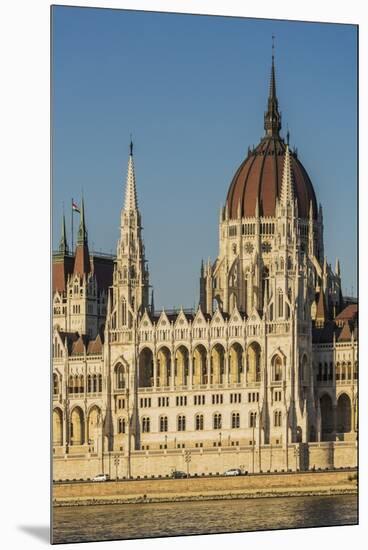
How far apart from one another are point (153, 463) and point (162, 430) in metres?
1.14

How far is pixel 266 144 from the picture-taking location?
29.6 m

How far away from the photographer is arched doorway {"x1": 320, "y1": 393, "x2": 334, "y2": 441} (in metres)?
30.9

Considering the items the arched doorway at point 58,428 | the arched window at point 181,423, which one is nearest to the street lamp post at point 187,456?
the arched window at point 181,423

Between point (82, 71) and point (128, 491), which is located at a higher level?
point (82, 71)

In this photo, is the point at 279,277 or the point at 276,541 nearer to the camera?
the point at 276,541

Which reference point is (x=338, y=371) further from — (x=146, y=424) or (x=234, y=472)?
(x=146, y=424)

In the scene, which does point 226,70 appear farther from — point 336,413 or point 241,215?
point 336,413

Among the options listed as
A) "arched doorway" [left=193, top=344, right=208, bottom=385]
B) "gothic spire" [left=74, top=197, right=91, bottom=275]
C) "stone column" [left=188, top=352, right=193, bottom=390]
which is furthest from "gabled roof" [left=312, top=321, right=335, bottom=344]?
"gothic spire" [left=74, top=197, right=91, bottom=275]

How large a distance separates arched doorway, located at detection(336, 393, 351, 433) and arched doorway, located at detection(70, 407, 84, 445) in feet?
11.7

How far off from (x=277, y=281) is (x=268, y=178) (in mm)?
1516

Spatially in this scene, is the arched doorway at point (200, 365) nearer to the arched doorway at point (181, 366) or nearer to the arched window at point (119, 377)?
the arched doorway at point (181, 366)

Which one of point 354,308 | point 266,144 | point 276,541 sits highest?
point 266,144

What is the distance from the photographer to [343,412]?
3112 cm

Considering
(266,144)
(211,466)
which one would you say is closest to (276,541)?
(211,466)
